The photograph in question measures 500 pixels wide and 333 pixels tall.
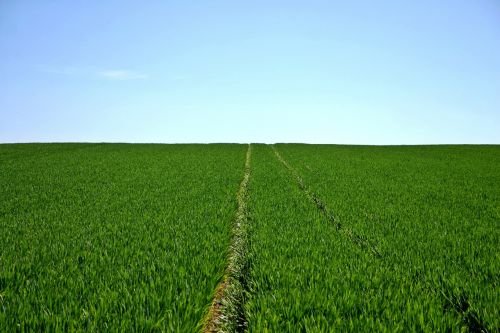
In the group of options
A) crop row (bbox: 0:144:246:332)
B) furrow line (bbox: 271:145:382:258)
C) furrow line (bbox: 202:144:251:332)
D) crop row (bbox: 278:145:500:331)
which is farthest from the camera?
furrow line (bbox: 271:145:382:258)

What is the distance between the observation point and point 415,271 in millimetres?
5008

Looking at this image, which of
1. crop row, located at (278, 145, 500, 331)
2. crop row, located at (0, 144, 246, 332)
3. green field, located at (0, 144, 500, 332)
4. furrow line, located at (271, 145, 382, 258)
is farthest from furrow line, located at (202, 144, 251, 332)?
furrow line, located at (271, 145, 382, 258)

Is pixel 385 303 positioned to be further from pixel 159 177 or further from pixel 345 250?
pixel 159 177

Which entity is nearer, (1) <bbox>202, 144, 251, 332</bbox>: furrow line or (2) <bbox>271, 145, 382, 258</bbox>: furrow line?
(1) <bbox>202, 144, 251, 332</bbox>: furrow line

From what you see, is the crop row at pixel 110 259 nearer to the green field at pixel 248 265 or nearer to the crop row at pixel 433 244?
the green field at pixel 248 265

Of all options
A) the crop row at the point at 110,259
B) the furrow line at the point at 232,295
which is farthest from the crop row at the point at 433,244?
the crop row at the point at 110,259

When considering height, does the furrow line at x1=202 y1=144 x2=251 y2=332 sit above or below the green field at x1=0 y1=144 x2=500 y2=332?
below

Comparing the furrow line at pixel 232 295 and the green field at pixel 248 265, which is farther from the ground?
the green field at pixel 248 265

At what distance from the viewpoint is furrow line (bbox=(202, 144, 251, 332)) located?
404 cm

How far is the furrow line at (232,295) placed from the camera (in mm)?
4035

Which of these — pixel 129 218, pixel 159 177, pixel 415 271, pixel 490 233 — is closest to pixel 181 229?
pixel 129 218

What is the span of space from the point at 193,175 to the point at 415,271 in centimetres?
1419

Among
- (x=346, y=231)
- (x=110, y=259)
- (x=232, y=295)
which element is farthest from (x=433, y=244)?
(x=110, y=259)

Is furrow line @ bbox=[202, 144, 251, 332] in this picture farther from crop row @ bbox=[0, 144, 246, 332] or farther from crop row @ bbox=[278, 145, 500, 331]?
crop row @ bbox=[278, 145, 500, 331]
